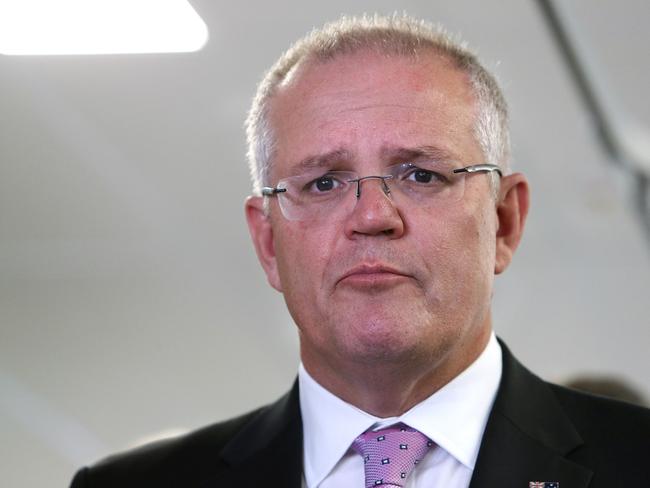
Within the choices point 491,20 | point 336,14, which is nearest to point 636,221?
point 491,20

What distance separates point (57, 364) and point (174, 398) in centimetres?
70

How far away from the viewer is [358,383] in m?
2.00

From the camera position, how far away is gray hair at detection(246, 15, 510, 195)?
6.77ft

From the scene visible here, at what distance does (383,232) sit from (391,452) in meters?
0.41

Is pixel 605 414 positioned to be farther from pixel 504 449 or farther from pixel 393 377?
pixel 393 377

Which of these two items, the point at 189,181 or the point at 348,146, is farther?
the point at 189,181

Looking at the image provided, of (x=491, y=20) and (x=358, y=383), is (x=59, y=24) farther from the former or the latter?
(x=491, y=20)

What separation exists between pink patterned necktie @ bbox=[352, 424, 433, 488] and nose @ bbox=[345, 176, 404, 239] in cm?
38

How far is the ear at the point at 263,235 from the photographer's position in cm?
219

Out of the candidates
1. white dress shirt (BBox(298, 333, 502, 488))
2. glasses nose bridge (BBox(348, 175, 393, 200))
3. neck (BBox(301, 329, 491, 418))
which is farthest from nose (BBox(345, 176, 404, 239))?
white dress shirt (BBox(298, 333, 502, 488))

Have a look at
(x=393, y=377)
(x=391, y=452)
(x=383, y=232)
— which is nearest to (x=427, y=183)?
(x=383, y=232)

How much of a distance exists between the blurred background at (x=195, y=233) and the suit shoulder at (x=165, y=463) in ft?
5.24

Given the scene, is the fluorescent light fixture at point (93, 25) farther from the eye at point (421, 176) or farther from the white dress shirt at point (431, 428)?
the white dress shirt at point (431, 428)

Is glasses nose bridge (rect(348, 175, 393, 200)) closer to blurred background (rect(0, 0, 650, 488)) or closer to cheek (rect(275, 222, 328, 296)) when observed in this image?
cheek (rect(275, 222, 328, 296))
